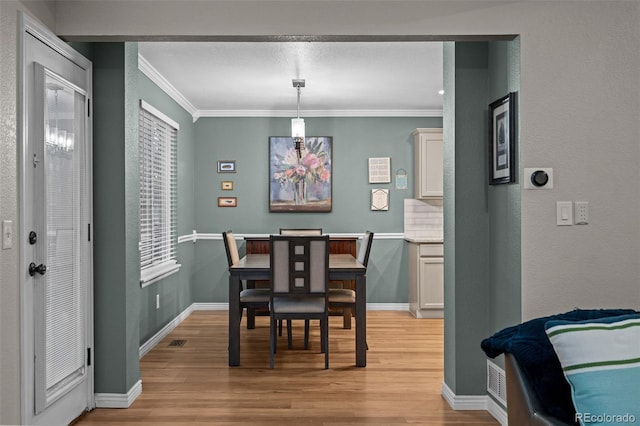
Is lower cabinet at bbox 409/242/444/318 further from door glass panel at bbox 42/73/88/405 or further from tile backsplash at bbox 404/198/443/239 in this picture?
door glass panel at bbox 42/73/88/405

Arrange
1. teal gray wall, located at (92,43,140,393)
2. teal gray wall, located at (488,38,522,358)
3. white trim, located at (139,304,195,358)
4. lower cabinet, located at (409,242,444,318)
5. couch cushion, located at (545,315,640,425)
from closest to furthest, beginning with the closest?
couch cushion, located at (545,315,640,425) → teal gray wall, located at (488,38,522,358) → teal gray wall, located at (92,43,140,393) → white trim, located at (139,304,195,358) → lower cabinet, located at (409,242,444,318)

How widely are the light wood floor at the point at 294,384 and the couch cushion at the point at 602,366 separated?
156cm

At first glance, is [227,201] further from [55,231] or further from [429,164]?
[55,231]

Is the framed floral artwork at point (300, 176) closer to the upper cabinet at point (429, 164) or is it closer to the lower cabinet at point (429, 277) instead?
the upper cabinet at point (429, 164)

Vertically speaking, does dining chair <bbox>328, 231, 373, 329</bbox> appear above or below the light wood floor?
above

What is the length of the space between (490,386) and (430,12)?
7.27 feet

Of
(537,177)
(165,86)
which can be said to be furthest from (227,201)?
(537,177)

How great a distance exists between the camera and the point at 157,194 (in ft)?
17.2

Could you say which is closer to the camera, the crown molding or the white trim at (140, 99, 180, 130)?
the white trim at (140, 99, 180, 130)

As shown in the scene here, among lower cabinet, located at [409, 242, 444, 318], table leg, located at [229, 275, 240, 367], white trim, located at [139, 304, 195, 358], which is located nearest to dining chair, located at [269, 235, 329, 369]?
table leg, located at [229, 275, 240, 367]

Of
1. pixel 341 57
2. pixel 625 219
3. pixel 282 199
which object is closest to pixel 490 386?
pixel 625 219

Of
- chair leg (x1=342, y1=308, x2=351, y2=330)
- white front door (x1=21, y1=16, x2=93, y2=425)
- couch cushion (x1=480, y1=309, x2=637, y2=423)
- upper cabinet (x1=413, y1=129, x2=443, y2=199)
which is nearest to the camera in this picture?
couch cushion (x1=480, y1=309, x2=637, y2=423)

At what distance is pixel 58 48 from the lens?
2.84 meters

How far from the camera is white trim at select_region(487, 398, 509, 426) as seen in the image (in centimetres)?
307
